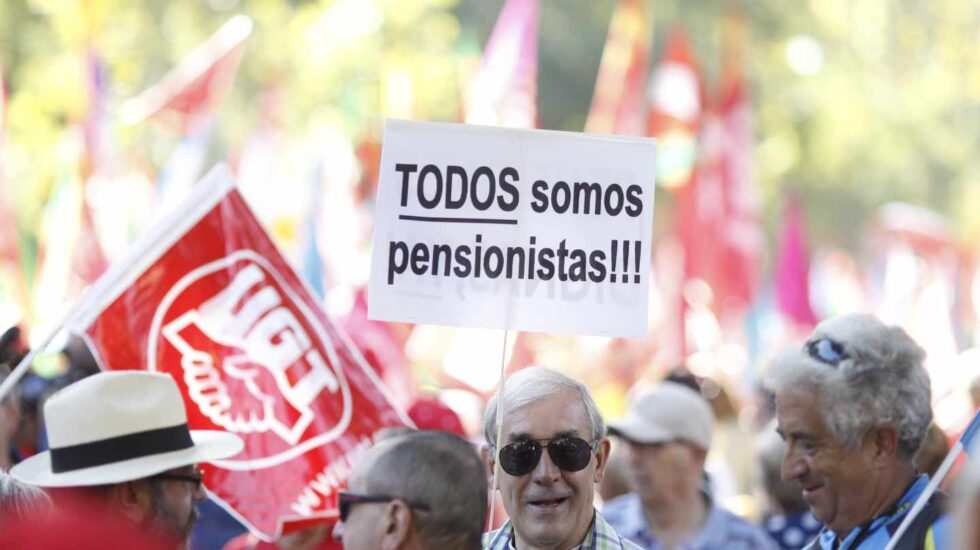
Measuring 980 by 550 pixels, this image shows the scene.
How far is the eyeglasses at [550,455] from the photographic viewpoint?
12.7 ft

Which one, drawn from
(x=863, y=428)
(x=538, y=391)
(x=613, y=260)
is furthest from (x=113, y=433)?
(x=863, y=428)

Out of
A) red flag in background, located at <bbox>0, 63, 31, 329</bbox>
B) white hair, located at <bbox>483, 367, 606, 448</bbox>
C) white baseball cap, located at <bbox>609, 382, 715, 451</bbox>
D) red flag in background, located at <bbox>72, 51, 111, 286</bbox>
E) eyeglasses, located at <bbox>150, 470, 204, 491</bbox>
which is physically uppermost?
red flag in background, located at <bbox>72, 51, 111, 286</bbox>

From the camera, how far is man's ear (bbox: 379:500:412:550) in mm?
3863

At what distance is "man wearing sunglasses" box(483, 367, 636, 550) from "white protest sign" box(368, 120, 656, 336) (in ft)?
0.99

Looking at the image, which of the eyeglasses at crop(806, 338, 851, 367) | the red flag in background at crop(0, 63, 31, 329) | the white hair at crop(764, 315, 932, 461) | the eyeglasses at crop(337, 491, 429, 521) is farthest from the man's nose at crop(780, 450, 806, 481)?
the red flag in background at crop(0, 63, 31, 329)

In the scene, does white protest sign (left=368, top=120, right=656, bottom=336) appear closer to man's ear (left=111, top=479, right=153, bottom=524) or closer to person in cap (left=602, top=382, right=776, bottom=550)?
man's ear (left=111, top=479, right=153, bottom=524)

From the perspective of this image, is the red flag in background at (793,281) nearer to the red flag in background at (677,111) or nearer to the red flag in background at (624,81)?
the red flag in background at (677,111)

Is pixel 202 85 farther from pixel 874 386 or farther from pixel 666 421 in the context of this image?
pixel 874 386

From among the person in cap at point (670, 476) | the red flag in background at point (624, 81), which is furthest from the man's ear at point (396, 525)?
the red flag in background at point (624, 81)

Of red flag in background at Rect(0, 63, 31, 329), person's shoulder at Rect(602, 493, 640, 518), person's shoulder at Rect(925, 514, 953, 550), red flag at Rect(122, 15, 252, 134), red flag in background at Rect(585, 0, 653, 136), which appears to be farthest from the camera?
red flag in background at Rect(585, 0, 653, 136)

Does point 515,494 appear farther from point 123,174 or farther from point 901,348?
point 123,174

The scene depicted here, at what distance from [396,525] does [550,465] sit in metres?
0.40

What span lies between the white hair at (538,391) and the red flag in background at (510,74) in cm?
1126

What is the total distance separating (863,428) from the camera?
409cm
